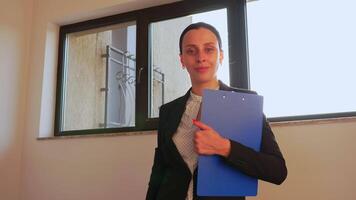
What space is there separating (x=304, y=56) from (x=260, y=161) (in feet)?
3.77

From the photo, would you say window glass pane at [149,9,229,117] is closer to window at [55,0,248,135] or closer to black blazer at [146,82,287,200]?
window at [55,0,248,135]

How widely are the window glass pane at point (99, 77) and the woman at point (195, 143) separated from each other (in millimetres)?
1293

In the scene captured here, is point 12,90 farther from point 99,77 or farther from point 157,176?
point 157,176

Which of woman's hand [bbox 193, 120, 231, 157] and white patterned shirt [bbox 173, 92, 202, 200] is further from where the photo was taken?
white patterned shirt [bbox 173, 92, 202, 200]

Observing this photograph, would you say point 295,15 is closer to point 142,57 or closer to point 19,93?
point 142,57

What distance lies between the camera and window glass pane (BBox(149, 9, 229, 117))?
6.68 ft

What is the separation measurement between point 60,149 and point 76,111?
0.39 m

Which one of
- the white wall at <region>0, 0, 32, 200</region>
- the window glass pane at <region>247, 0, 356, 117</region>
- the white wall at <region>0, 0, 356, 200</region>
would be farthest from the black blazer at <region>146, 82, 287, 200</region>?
the white wall at <region>0, 0, 32, 200</region>

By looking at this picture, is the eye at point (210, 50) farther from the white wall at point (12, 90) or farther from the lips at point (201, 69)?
the white wall at point (12, 90)

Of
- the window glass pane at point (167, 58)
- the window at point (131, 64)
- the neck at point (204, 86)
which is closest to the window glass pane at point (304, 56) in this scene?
the window at point (131, 64)

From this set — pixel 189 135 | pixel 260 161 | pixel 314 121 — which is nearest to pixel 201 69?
pixel 189 135

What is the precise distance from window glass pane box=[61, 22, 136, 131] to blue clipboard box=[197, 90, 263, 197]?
4.94 ft

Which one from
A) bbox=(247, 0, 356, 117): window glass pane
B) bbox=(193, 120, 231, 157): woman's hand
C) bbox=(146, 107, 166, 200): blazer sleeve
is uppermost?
bbox=(247, 0, 356, 117): window glass pane

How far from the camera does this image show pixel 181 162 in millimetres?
842
